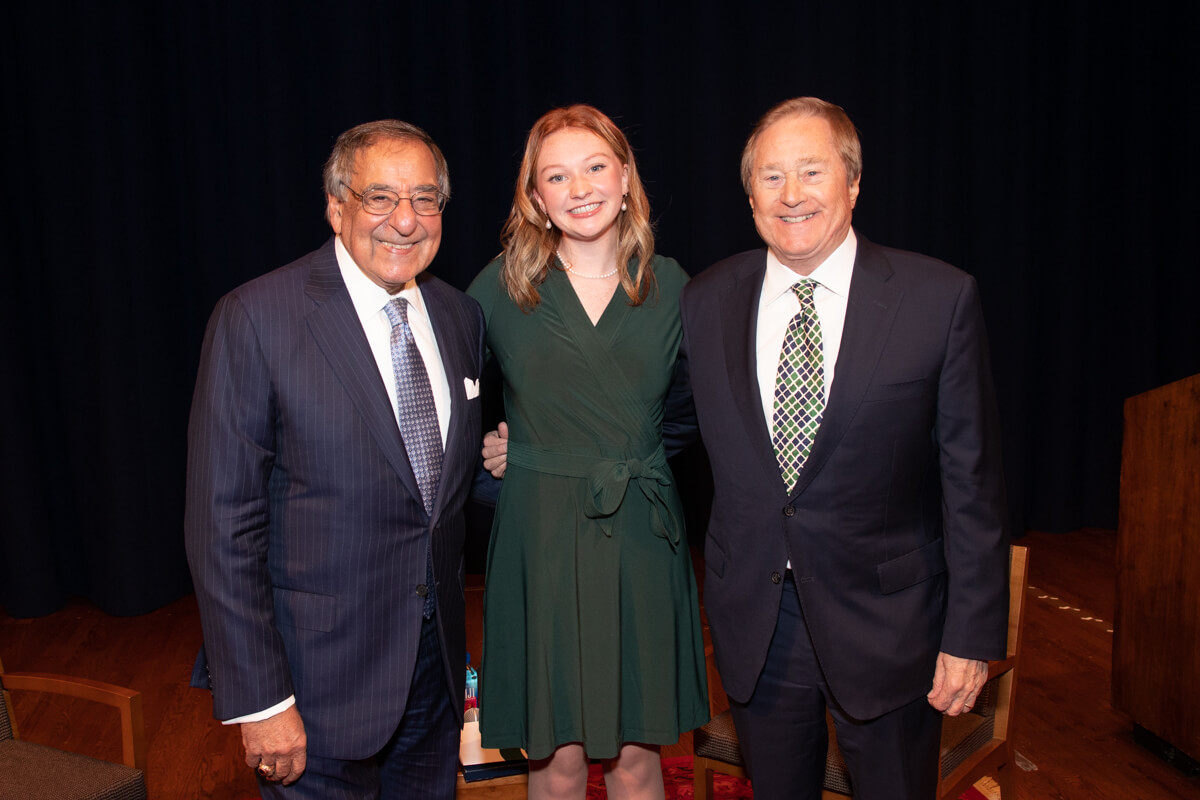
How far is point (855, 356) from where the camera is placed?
69.2 inches

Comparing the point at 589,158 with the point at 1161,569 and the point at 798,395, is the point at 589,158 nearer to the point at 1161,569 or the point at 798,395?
the point at 798,395

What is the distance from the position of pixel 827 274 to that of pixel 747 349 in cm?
22

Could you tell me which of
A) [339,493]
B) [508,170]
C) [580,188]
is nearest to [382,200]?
[580,188]

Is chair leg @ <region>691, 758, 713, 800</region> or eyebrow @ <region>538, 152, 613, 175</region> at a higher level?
eyebrow @ <region>538, 152, 613, 175</region>

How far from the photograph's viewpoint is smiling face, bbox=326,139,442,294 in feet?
5.94

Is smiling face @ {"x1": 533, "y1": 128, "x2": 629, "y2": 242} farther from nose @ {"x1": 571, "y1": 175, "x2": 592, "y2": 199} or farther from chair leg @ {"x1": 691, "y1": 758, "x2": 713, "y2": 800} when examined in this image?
chair leg @ {"x1": 691, "y1": 758, "x2": 713, "y2": 800}

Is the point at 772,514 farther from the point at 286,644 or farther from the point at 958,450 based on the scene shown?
the point at 286,644

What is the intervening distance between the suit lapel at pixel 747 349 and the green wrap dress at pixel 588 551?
0.26 m

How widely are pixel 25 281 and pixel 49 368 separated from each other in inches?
17.0

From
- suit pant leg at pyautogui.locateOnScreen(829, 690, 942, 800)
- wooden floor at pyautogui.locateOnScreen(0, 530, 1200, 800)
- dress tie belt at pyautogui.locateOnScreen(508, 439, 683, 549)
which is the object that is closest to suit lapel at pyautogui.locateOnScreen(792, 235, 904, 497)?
dress tie belt at pyautogui.locateOnScreen(508, 439, 683, 549)

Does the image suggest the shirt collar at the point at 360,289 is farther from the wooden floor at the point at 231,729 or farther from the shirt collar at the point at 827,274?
the wooden floor at the point at 231,729

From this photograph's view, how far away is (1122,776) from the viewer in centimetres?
302

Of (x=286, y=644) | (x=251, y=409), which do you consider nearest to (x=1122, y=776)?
(x=286, y=644)

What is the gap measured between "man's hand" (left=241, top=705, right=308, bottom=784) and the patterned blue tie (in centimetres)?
32
